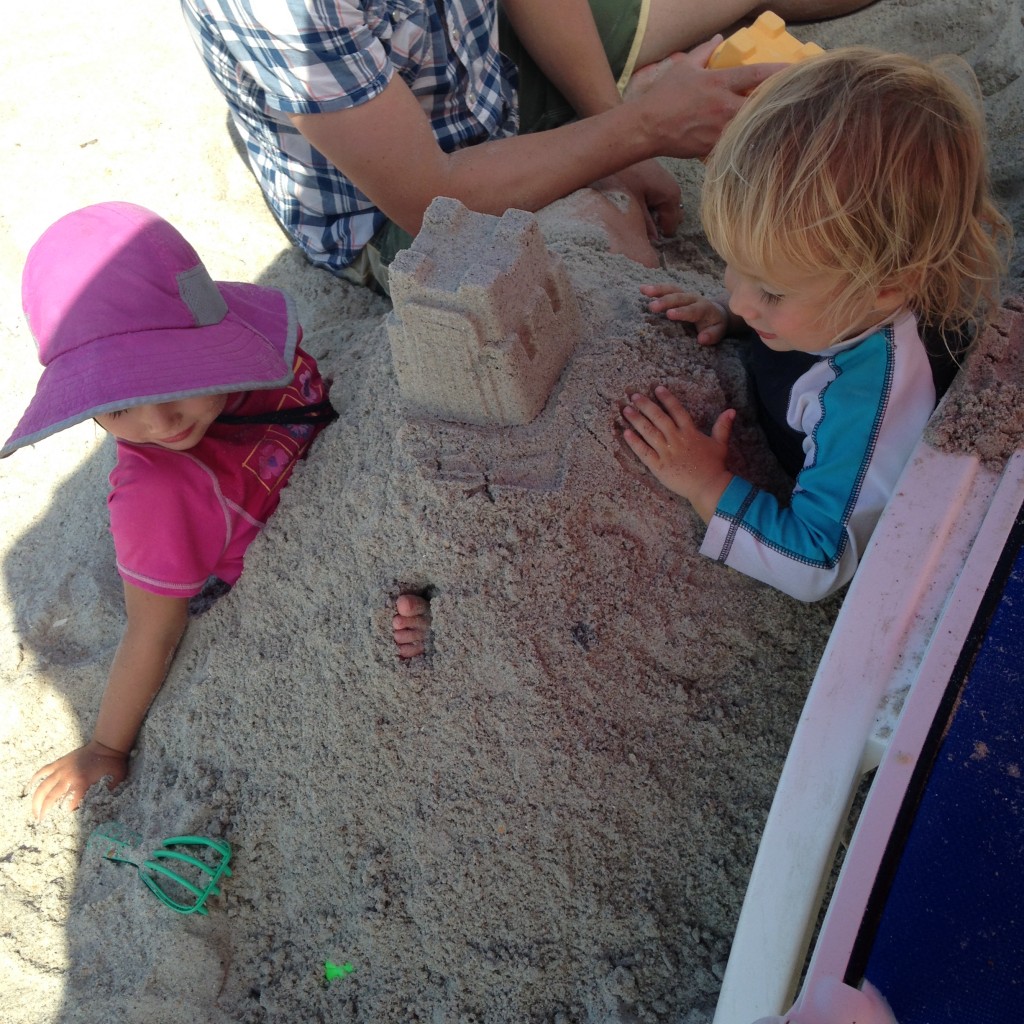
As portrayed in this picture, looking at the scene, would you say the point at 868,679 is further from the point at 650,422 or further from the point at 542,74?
the point at 542,74

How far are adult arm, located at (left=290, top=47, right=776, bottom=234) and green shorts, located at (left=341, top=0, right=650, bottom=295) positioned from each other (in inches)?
9.9

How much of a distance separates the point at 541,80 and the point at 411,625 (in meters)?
1.52

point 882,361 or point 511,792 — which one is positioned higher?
point 882,361

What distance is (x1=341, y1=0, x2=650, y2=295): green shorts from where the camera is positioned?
2.15m

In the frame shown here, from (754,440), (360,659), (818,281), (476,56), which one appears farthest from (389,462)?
(476,56)

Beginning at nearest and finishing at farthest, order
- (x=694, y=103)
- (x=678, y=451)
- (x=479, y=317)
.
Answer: (x=479, y=317) → (x=678, y=451) → (x=694, y=103)

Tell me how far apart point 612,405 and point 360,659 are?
1.97 feet

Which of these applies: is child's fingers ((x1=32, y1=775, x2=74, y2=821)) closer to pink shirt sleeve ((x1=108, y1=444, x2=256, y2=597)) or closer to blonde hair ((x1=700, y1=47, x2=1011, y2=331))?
pink shirt sleeve ((x1=108, y1=444, x2=256, y2=597))

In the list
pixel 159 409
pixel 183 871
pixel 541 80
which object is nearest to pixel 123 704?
pixel 183 871

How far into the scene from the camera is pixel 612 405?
147cm

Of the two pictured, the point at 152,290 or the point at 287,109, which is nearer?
the point at 152,290

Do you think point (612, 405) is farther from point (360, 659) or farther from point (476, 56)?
point (476, 56)

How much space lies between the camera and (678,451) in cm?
143

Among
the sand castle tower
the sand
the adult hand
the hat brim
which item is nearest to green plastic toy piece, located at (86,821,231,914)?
the sand
